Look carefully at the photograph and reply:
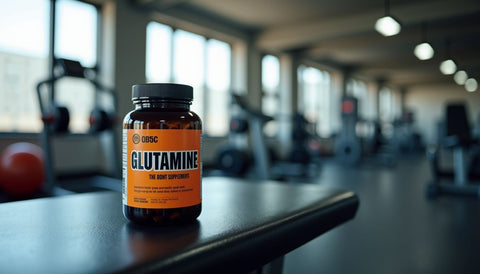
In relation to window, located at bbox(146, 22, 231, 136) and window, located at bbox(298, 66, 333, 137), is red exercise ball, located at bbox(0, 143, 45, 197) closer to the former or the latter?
window, located at bbox(146, 22, 231, 136)

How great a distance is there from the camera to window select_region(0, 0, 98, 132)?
3807 mm

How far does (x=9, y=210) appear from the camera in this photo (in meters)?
0.46

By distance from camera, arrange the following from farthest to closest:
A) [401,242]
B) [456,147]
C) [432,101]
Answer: [432,101], [456,147], [401,242]

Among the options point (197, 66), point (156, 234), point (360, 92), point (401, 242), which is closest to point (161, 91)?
point (156, 234)

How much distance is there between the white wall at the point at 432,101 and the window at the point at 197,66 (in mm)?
9364

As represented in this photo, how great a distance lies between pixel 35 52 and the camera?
406 cm

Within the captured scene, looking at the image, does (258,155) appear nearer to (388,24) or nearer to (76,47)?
(388,24)

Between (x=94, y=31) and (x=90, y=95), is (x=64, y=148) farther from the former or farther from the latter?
(x=94, y=31)

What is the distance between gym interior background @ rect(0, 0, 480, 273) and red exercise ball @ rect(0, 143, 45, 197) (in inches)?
22.2

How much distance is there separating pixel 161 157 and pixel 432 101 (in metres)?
14.5

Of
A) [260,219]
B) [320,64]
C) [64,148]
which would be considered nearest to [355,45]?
[320,64]

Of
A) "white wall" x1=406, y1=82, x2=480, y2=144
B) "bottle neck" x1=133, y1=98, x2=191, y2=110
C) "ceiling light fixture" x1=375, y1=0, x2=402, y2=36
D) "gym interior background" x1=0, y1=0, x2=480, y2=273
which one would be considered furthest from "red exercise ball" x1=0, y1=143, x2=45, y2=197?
"white wall" x1=406, y1=82, x2=480, y2=144

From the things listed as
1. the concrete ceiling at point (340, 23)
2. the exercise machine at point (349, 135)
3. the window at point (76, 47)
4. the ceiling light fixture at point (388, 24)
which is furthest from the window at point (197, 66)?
the ceiling light fixture at point (388, 24)

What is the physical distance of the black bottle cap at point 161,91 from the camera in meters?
0.38
